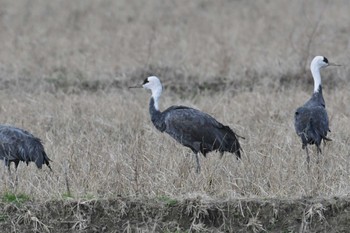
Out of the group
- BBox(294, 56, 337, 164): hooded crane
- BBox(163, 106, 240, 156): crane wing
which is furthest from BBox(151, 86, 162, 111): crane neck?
BBox(294, 56, 337, 164): hooded crane

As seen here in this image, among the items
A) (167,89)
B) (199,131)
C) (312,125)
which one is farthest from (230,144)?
(167,89)

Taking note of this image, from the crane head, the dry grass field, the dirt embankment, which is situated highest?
the crane head

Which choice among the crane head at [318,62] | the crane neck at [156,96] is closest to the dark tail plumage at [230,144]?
the crane neck at [156,96]

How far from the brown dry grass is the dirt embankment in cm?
25

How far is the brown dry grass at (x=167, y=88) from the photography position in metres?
9.10

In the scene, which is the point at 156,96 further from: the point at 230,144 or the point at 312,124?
the point at 312,124

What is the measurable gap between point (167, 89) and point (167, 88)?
0.19 ft

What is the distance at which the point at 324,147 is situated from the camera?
35.6 ft

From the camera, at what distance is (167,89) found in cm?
1584

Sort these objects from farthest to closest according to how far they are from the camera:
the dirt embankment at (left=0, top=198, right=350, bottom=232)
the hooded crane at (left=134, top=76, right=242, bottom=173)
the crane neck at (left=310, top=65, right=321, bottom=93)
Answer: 1. the crane neck at (left=310, top=65, right=321, bottom=93)
2. the hooded crane at (left=134, top=76, right=242, bottom=173)
3. the dirt embankment at (left=0, top=198, right=350, bottom=232)

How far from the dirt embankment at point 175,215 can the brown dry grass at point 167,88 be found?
0.80ft

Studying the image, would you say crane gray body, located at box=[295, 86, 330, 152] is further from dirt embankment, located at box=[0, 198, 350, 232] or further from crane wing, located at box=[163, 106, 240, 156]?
dirt embankment, located at box=[0, 198, 350, 232]

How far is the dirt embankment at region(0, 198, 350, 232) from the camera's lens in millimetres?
8219

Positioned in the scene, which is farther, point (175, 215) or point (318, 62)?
point (318, 62)
